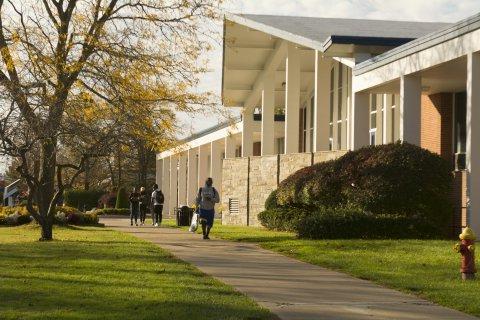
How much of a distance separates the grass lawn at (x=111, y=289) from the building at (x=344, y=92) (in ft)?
28.0

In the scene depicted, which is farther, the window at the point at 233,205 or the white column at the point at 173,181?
the white column at the point at 173,181

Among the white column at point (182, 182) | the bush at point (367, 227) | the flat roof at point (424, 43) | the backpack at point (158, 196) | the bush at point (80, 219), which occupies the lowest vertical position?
the bush at point (80, 219)

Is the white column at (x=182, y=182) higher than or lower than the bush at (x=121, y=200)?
higher

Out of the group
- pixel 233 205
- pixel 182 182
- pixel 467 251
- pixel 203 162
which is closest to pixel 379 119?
pixel 233 205

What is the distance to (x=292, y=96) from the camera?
33.9m

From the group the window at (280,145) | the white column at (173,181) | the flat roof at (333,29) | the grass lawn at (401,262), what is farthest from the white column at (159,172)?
the grass lawn at (401,262)

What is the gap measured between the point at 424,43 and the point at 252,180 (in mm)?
13837

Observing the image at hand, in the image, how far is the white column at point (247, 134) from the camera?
1587 inches

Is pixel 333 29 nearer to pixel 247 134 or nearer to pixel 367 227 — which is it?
pixel 247 134

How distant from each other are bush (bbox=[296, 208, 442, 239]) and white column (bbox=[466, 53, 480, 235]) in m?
1.16

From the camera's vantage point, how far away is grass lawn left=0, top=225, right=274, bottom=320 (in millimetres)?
9312

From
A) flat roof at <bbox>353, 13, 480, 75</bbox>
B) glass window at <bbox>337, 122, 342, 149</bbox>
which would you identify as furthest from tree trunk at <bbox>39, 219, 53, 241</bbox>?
glass window at <bbox>337, 122, 342, 149</bbox>

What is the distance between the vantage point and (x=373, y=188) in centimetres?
2150

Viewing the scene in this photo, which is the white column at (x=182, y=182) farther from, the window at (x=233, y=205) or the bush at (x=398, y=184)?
the bush at (x=398, y=184)
